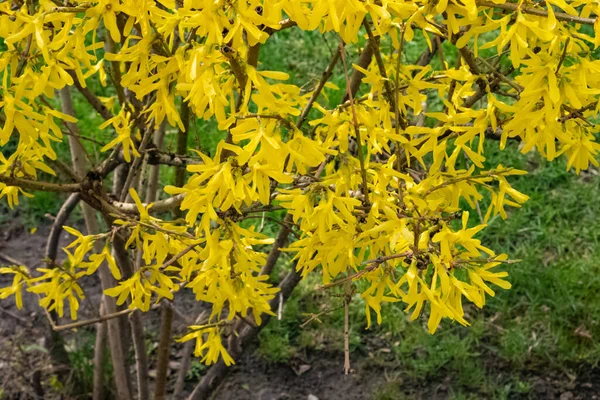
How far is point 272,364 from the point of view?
11.0 feet

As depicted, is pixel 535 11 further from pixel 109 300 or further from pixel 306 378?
pixel 306 378

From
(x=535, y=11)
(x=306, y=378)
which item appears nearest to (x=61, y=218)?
(x=306, y=378)

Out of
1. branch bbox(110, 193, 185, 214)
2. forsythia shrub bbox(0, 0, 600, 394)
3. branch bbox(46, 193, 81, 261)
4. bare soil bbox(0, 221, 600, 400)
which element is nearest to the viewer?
forsythia shrub bbox(0, 0, 600, 394)

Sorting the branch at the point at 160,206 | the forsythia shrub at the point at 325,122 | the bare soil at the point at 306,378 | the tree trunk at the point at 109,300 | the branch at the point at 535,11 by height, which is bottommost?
the bare soil at the point at 306,378

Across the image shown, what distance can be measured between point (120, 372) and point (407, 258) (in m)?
1.77

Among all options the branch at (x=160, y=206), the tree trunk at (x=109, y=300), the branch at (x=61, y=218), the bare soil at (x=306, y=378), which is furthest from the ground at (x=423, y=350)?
the branch at (x=160, y=206)

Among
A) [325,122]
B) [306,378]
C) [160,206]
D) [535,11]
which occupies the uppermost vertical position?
[535,11]

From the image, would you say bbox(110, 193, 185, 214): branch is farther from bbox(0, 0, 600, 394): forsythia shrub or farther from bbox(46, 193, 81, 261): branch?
bbox(46, 193, 81, 261): branch

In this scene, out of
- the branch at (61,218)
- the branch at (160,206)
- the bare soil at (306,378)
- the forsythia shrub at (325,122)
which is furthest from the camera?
the bare soil at (306,378)

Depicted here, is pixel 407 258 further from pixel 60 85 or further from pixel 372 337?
pixel 372 337

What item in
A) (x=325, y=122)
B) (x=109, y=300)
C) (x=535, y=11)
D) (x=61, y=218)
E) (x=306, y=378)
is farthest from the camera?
(x=306, y=378)

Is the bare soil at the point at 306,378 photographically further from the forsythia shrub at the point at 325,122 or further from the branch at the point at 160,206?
the forsythia shrub at the point at 325,122

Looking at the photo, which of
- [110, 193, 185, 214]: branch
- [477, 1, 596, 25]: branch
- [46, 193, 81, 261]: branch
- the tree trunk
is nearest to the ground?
A: the tree trunk

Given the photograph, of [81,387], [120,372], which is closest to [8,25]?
[120,372]
